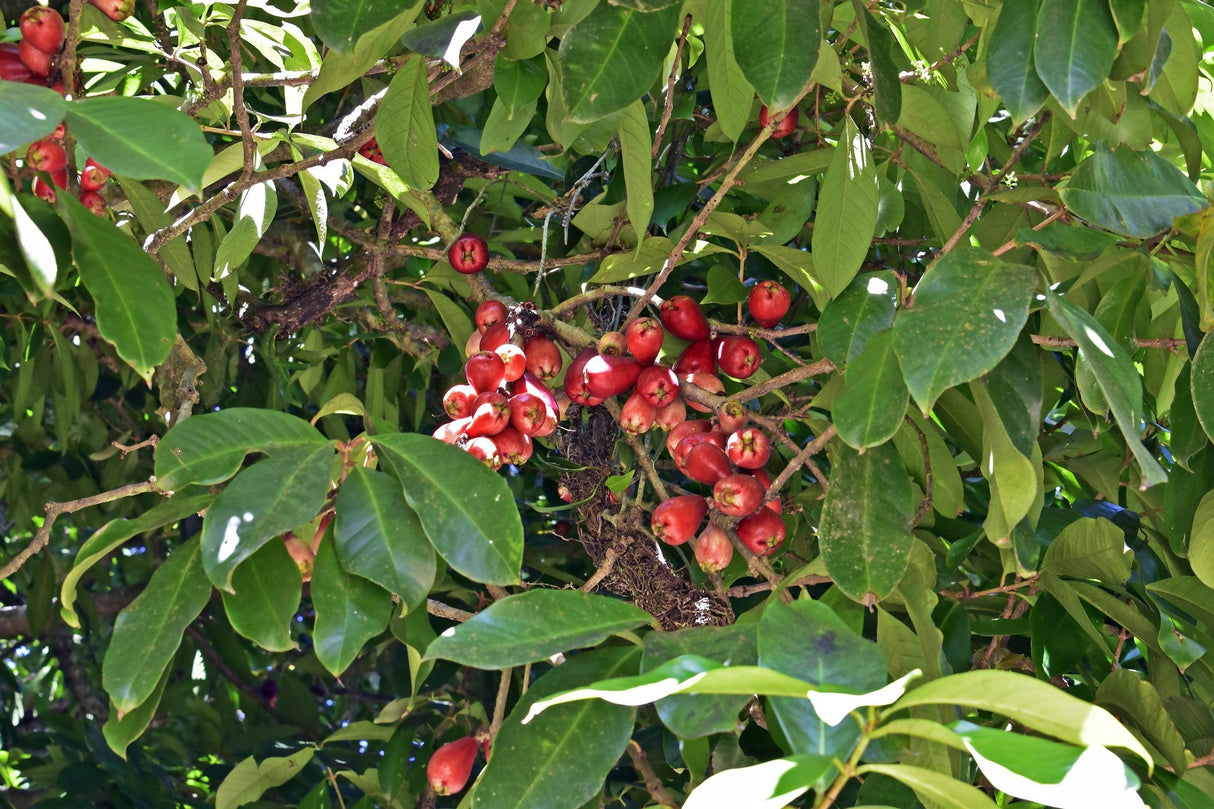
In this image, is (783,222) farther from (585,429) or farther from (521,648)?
(521,648)

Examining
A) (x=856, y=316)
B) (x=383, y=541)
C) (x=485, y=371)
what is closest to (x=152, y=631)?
(x=383, y=541)

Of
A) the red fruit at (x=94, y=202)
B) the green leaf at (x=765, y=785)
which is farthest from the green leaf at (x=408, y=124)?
the green leaf at (x=765, y=785)

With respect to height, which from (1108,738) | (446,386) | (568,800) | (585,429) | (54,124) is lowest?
(446,386)

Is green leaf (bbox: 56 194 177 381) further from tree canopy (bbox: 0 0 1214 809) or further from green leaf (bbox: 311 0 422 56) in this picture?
green leaf (bbox: 311 0 422 56)

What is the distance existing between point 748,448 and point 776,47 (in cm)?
42

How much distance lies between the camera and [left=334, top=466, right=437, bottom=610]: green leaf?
33.2 inches

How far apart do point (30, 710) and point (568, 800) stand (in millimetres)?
2436

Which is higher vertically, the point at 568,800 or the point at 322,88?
the point at 322,88

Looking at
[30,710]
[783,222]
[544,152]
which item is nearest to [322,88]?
[544,152]

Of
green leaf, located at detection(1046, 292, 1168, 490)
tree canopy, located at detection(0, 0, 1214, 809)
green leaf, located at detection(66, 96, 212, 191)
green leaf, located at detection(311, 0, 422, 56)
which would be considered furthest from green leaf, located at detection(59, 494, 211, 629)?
green leaf, located at detection(1046, 292, 1168, 490)

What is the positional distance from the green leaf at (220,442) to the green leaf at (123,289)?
73 mm

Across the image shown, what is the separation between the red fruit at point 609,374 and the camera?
1.17 metres

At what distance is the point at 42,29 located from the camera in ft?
4.15

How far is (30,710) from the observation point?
2.71 meters
